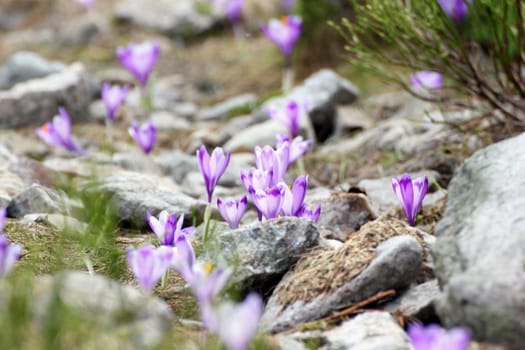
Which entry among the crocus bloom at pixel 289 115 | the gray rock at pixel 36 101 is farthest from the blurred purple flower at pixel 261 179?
the gray rock at pixel 36 101

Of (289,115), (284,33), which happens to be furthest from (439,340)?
(284,33)

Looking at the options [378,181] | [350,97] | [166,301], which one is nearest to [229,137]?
[350,97]

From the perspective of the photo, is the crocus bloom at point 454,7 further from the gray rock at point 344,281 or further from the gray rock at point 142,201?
the gray rock at point 344,281

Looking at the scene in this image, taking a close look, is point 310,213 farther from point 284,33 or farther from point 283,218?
point 284,33


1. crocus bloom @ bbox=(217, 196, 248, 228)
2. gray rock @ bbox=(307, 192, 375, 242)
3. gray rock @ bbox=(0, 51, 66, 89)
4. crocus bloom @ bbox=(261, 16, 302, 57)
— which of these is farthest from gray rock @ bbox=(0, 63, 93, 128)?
crocus bloom @ bbox=(217, 196, 248, 228)

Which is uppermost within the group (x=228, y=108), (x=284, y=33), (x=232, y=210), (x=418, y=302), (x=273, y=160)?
(x=284, y=33)

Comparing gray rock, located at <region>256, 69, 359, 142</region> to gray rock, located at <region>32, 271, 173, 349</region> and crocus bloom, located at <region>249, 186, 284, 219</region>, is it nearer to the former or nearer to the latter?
crocus bloom, located at <region>249, 186, 284, 219</region>
